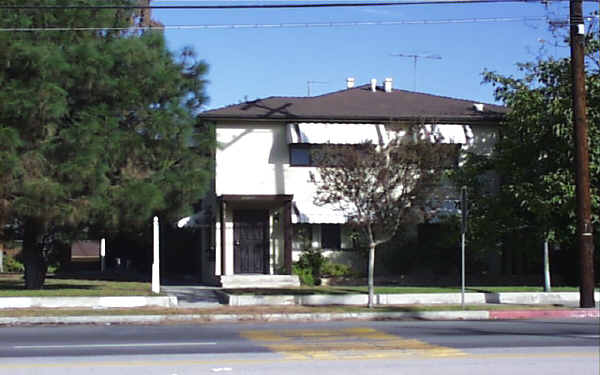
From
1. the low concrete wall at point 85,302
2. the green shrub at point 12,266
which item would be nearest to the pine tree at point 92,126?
the low concrete wall at point 85,302

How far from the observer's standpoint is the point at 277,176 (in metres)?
29.6

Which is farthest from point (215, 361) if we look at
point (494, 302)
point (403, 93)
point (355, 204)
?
point (403, 93)

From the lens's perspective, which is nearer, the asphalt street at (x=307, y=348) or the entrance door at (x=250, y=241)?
the asphalt street at (x=307, y=348)

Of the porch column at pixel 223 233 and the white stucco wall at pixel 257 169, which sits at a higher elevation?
the white stucco wall at pixel 257 169

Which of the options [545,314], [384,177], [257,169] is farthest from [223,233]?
[545,314]

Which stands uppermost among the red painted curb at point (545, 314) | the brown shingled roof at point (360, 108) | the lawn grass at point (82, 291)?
the brown shingled roof at point (360, 108)

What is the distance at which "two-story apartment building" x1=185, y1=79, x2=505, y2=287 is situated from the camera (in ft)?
95.2

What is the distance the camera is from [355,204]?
2097cm

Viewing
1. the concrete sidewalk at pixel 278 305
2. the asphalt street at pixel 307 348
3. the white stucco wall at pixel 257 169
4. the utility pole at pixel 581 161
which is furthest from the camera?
the white stucco wall at pixel 257 169

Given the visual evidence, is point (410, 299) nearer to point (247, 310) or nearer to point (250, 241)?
point (247, 310)

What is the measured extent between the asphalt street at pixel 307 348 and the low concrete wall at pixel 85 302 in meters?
3.23

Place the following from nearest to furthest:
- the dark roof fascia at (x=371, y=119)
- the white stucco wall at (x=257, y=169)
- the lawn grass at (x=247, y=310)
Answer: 1. the lawn grass at (x=247, y=310)
2. the dark roof fascia at (x=371, y=119)
3. the white stucco wall at (x=257, y=169)

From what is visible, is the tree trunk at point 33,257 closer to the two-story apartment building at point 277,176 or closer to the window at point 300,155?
the two-story apartment building at point 277,176

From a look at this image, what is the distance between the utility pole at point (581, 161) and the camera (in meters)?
20.8
